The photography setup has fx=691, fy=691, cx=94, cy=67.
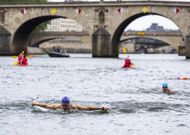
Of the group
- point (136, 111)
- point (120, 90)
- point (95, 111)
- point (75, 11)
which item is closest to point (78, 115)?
point (95, 111)

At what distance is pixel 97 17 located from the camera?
110250 mm

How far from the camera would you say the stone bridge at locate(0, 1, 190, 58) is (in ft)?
340

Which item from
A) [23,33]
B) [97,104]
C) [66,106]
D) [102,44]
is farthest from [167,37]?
[66,106]

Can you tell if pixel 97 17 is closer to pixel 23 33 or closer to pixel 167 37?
pixel 23 33

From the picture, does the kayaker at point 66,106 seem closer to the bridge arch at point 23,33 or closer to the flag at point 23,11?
the bridge arch at point 23,33

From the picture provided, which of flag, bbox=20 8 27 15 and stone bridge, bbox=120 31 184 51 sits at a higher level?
flag, bbox=20 8 27 15

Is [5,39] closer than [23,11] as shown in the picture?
No

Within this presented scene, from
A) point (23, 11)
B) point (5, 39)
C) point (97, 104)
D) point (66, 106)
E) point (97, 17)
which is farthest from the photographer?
point (5, 39)

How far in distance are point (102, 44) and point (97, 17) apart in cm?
499

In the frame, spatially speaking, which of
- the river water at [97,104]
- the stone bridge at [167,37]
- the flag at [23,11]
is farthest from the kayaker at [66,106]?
the stone bridge at [167,37]

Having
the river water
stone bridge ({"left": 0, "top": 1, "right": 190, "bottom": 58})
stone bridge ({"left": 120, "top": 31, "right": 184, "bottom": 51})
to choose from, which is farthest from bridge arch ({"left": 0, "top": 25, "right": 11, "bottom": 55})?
the river water

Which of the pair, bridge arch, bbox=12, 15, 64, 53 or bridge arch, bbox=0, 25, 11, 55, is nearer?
bridge arch, bbox=12, 15, 64, 53

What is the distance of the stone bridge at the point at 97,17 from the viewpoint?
104 m

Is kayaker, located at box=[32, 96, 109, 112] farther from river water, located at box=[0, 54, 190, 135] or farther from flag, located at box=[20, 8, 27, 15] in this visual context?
flag, located at box=[20, 8, 27, 15]
